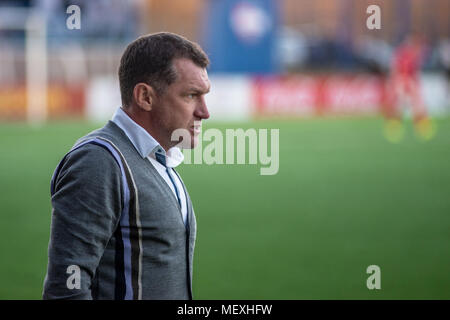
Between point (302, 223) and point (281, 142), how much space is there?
8914mm

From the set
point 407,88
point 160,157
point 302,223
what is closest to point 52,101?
point 407,88

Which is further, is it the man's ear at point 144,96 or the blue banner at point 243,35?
the blue banner at point 243,35

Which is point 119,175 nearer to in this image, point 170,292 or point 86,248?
point 86,248

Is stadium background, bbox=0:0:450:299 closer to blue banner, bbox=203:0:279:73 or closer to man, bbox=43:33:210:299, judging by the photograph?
blue banner, bbox=203:0:279:73

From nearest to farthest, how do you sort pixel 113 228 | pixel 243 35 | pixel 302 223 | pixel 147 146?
pixel 113 228
pixel 147 146
pixel 302 223
pixel 243 35

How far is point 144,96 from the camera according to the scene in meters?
2.54

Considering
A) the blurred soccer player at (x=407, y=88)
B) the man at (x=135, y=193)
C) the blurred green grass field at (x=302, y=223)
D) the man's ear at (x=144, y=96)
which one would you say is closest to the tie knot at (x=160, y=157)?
the man at (x=135, y=193)

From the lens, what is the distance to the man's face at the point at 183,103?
2549mm

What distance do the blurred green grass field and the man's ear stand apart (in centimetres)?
320

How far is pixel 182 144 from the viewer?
267 centimetres

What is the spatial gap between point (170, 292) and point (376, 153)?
13.3 metres

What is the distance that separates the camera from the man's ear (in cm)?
253

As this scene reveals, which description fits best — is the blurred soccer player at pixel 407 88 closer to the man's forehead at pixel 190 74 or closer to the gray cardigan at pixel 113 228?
the man's forehead at pixel 190 74

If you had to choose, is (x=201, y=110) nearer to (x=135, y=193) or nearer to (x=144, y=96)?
(x=144, y=96)
